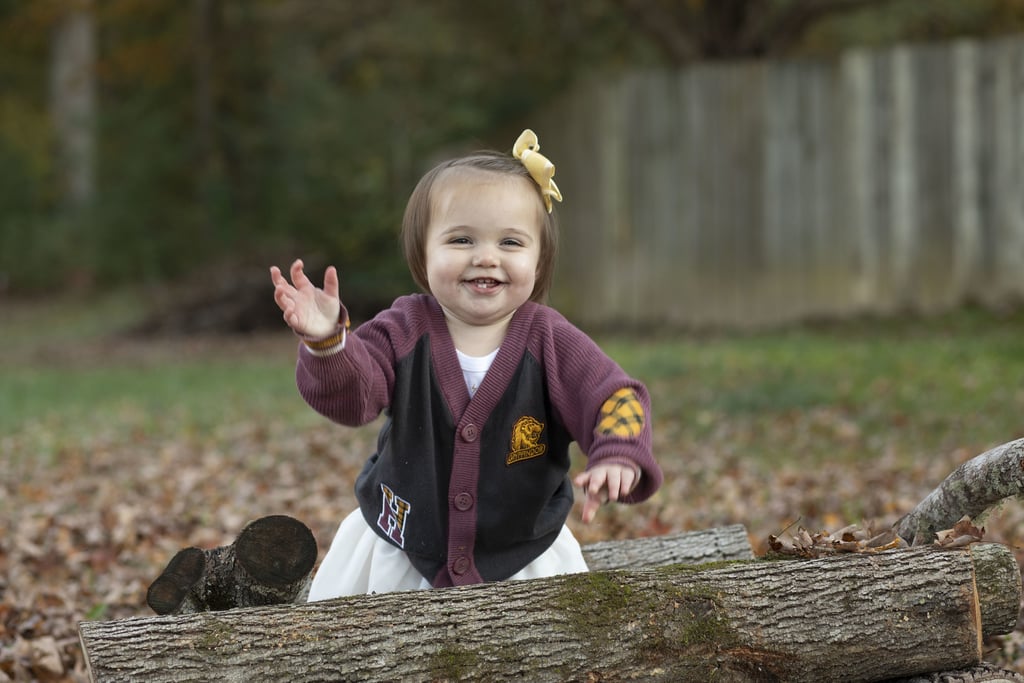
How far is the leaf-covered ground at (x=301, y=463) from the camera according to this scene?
18.5 ft

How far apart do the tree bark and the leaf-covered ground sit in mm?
416

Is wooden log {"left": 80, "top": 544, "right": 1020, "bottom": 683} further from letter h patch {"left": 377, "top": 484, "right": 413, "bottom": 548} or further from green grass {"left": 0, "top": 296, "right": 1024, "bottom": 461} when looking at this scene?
green grass {"left": 0, "top": 296, "right": 1024, "bottom": 461}

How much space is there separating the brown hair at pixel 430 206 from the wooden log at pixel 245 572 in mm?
851

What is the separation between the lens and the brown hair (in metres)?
3.49

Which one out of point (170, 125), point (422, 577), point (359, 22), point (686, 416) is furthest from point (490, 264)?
point (170, 125)

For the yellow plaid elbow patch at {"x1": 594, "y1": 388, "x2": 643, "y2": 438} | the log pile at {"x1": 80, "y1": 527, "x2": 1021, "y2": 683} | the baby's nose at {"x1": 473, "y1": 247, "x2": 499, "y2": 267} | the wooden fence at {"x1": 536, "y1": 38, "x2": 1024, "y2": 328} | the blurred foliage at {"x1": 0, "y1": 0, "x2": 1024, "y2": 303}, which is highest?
the blurred foliage at {"x1": 0, "y1": 0, "x2": 1024, "y2": 303}

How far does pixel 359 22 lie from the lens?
16.5m

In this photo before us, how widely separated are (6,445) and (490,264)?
23.1 feet

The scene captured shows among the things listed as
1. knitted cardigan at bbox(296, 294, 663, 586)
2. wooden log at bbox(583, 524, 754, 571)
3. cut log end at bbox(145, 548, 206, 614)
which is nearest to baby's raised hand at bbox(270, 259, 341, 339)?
knitted cardigan at bbox(296, 294, 663, 586)

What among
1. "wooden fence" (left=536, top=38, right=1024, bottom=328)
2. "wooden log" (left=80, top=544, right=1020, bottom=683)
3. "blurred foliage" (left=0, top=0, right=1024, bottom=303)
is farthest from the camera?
"blurred foliage" (left=0, top=0, right=1024, bottom=303)

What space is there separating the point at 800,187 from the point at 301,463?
7.10 metres

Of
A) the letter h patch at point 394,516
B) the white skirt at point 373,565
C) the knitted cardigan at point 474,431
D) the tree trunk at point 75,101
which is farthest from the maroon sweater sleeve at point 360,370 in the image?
the tree trunk at point 75,101

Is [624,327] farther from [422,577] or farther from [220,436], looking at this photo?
[422,577]

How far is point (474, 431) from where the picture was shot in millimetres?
3438
